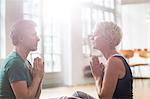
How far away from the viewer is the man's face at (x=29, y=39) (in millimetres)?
2014

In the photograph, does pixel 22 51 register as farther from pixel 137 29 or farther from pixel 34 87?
pixel 137 29

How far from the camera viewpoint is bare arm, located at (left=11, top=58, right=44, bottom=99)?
1889mm

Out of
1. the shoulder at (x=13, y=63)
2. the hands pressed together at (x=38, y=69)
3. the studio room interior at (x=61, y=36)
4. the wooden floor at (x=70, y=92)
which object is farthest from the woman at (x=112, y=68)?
the studio room interior at (x=61, y=36)

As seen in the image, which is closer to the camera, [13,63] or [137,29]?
[13,63]

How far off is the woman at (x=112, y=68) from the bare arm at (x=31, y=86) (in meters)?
0.39

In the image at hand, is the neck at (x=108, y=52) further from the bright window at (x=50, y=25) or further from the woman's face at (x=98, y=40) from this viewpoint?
the bright window at (x=50, y=25)

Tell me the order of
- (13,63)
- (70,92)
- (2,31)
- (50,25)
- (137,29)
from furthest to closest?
(137,29) → (50,25) → (2,31) → (70,92) → (13,63)

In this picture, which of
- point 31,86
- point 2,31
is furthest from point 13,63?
point 2,31

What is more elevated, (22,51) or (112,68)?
(22,51)

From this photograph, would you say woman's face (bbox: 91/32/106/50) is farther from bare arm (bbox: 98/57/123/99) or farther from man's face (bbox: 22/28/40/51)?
man's face (bbox: 22/28/40/51)

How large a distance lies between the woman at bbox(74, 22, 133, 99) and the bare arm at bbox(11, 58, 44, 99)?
1.30ft

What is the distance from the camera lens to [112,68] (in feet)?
6.58

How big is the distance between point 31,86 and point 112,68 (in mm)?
507

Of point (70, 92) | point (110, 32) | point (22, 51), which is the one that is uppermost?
point (110, 32)
